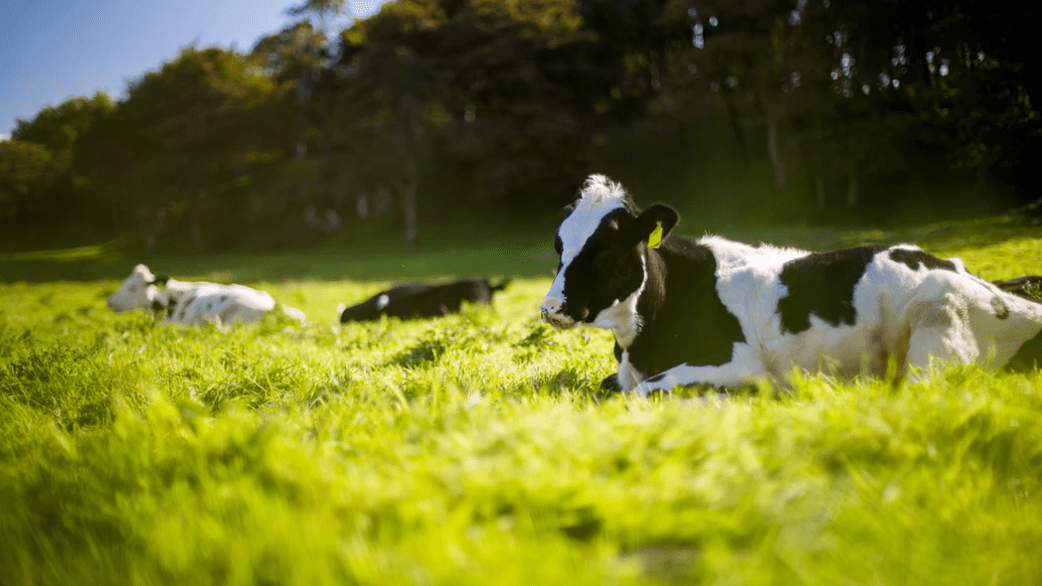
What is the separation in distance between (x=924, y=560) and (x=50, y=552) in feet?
7.99

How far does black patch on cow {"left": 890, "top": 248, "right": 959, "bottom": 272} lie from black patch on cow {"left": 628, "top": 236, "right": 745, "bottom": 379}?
1.02 metres

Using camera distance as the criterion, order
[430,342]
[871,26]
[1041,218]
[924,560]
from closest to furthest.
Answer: [924,560] → [430,342] → [1041,218] → [871,26]

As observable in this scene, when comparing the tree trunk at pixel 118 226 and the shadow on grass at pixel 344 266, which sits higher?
the tree trunk at pixel 118 226

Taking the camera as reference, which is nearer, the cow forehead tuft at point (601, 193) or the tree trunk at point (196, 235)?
the cow forehead tuft at point (601, 193)

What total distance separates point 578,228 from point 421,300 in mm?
6890

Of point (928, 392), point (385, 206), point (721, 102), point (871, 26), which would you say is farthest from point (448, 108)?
point (928, 392)

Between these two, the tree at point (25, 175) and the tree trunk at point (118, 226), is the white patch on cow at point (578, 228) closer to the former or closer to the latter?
the tree at point (25, 175)

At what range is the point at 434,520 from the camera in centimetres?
154

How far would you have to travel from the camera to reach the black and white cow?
3.19 meters

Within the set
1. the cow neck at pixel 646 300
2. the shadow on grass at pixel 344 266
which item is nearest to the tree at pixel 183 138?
the shadow on grass at pixel 344 266

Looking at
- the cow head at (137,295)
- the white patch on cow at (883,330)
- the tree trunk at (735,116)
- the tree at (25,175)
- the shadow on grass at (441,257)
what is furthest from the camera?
the tree trunk at (735,116)

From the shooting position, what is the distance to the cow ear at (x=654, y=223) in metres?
3.40

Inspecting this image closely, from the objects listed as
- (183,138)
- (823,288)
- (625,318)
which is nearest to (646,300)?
(625,318)

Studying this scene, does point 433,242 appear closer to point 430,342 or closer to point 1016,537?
point 430,342
